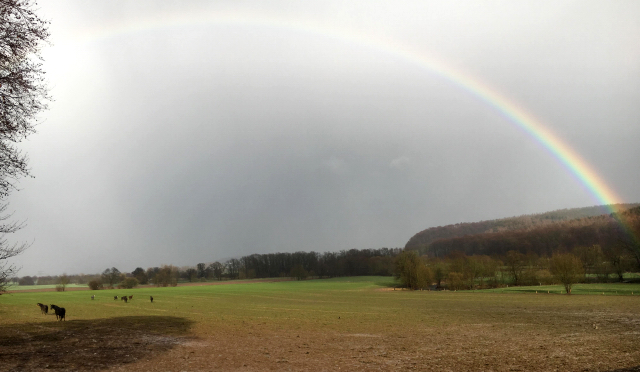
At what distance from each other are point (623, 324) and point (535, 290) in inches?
2523

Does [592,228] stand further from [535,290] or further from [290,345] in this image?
[290,345]

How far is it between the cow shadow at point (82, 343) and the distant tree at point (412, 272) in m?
88.7

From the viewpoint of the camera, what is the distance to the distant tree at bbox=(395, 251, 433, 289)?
106500mm

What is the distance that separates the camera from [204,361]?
15867mm

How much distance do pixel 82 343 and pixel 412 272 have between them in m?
98.9

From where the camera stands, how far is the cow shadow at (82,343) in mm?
14906

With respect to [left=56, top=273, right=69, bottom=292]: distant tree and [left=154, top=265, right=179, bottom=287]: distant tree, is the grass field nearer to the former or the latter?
[left=56, top=273, right=69, bottom=292]: distant tree

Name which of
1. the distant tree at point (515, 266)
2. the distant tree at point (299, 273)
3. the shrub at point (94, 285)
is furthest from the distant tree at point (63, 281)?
the distant tree at point (515, 266)

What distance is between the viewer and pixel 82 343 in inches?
757

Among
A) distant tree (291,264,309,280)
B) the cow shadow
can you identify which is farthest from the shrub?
the cow shadow

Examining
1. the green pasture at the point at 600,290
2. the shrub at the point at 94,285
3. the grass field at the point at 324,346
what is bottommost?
the green pasture at the point at 600,290

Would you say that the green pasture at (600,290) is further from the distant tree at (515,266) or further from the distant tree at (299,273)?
the distant tree at (299,273)

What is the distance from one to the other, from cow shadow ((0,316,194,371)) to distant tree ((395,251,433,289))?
8868 centimetres

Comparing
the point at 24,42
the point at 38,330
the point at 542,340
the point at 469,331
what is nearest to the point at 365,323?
the point at 469,331
